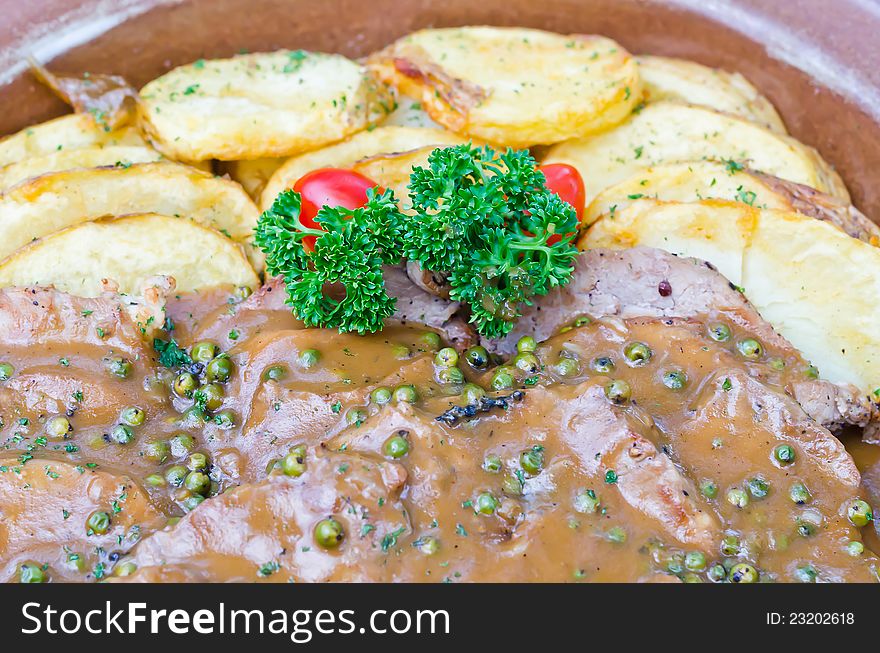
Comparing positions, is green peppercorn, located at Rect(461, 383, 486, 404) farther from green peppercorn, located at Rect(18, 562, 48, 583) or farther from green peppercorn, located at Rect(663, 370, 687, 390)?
green peppercorn, located at Rect(18, 562, 48, 583)

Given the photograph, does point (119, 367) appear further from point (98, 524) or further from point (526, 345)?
point (526, 345)

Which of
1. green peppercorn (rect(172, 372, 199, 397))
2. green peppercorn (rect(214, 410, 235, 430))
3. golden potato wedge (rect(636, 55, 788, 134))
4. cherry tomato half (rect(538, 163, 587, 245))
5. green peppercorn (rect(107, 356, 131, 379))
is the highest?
golden potato wedge (rect(636, 55, 788, 134))

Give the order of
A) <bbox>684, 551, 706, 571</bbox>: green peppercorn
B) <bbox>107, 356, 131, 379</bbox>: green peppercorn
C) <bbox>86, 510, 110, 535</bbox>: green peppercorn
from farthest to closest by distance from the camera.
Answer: <bbox>107, 356, 131, 379</bbox>: green peppercorn
<bbox>86, 510, 110, 535</bbox>: green peppercorn
<bbox>684, 551, 706, 571</bbox>: green peppercorn

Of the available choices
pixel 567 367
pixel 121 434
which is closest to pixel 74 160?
pixel 121 434

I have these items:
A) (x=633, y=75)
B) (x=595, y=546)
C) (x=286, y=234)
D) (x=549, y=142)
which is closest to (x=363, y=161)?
(x=286, y=234)

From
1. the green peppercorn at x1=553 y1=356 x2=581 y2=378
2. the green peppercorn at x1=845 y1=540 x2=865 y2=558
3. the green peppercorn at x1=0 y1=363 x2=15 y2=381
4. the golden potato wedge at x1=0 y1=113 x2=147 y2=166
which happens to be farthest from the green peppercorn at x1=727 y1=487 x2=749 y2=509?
the golden potato wedge at x1=0 y1=113 x2=147 y2=166

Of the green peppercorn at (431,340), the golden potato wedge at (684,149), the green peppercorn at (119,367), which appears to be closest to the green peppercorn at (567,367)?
the green peppercorn at (431,340)

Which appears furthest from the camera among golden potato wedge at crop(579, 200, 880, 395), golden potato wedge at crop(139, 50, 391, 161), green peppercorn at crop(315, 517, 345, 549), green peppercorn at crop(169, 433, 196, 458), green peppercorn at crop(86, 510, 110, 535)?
golden potato wedge at crop(139, 50, 391, 161)
